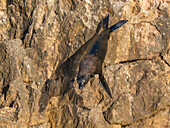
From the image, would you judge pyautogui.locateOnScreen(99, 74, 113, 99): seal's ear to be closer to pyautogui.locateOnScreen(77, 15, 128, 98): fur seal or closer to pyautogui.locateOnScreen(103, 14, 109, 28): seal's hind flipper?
pyautogui.locateOnScreen(77, 15, 128, 98): fur seal

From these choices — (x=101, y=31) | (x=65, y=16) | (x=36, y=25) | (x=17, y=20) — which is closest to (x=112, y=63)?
(x=101, y=31)

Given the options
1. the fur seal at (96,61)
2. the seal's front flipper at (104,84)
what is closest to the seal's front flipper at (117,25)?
the fur seal at (96,61)

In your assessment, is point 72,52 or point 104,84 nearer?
point 104,84

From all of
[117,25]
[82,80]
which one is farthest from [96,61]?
[117,25]

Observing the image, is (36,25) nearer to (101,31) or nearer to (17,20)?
(17,20)

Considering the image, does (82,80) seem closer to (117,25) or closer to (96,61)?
(96,61)

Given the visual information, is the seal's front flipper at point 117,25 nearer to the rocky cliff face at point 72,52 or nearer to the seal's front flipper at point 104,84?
the rocky cliff face at point 72,52
